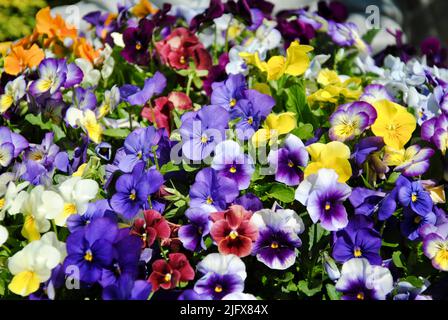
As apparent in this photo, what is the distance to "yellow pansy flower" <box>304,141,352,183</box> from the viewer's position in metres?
1.25

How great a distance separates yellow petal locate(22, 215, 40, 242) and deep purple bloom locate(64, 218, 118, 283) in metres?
0.12

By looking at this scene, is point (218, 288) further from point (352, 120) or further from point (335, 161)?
point (352, 120)

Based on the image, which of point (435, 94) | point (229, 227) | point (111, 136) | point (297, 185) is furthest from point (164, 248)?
point (435, 94)

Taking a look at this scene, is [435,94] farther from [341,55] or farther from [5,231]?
[5,231]

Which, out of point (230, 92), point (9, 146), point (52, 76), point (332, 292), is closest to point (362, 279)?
point (332, 292)

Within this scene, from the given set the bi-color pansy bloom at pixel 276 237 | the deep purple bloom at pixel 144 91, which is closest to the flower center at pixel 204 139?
the bi-color pansy bloom at pixel 276 237

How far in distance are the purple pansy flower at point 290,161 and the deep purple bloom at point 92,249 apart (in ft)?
1.17

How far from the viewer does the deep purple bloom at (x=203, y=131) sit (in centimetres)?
129

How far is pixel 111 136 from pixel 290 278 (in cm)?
65

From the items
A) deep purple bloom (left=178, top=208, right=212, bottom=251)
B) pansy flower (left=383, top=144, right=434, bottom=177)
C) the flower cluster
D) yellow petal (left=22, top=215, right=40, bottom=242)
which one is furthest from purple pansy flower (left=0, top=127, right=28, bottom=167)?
pansy flower (left=383, top=144, right=434, bottom=177)

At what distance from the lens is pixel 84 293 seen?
3.78 feet

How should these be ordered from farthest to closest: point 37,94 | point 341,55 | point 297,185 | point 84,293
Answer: point 341,55
point 37,94
point 297,185
point 84,293

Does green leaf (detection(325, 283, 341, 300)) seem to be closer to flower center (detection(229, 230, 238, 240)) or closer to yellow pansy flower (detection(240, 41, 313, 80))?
flower center (detection(229, 230, 238, 240))

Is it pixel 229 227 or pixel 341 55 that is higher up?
pixel 229 227
